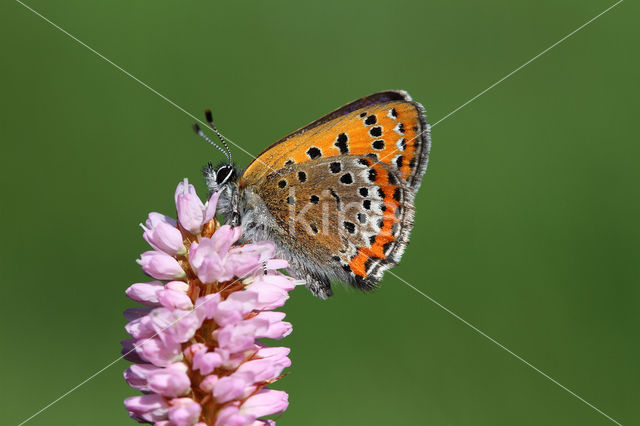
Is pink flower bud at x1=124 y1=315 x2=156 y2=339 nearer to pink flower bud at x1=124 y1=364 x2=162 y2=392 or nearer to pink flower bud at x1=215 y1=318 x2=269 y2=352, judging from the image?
pink flower bud at x1=124 y1=364 x2=162 y2=392

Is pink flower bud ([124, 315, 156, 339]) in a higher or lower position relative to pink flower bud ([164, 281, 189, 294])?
lower

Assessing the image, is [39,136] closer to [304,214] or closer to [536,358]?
[304,214]

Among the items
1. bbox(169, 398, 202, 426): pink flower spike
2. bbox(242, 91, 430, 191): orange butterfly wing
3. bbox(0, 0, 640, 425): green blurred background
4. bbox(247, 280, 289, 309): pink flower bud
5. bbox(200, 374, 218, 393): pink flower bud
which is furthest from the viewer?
bbox(0, 0, 640, 425): green blurred background

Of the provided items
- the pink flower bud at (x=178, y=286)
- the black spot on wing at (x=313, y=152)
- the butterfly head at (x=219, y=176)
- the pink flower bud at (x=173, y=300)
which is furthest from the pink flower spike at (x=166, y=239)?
the black spot on wing at (x=313, y=152)

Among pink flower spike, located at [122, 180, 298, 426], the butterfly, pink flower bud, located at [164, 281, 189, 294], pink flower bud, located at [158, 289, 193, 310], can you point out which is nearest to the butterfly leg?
the butterfly

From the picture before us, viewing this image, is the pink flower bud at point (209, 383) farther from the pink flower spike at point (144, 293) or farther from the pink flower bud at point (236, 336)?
the pink flower spike at point (144, 293)

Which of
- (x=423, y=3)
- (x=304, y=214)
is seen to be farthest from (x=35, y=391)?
(x=423, y=3)

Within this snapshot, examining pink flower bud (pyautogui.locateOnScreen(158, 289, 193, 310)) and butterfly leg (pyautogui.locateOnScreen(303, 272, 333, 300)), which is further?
butterfly leg (pyautogui.locateOnScreen(303, 272, 333, 300))
